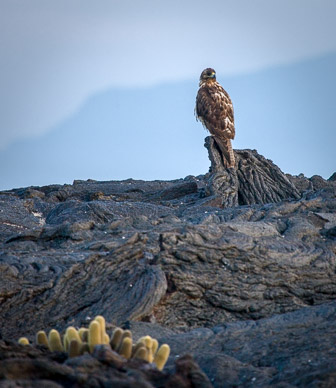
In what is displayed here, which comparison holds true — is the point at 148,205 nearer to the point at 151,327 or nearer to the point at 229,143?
the point at 229,143

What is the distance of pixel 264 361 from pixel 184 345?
3.17 ft

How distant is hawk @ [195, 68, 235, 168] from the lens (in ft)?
81.7

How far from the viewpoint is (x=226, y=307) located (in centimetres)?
1180

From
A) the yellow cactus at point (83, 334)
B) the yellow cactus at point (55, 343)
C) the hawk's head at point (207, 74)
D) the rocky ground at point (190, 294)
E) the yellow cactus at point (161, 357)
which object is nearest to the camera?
the rocky ground at point (190, 294)

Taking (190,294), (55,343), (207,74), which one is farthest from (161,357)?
(207,74)

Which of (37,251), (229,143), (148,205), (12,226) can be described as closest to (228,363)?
(37,251)

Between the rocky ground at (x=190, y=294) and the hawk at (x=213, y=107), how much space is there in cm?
780

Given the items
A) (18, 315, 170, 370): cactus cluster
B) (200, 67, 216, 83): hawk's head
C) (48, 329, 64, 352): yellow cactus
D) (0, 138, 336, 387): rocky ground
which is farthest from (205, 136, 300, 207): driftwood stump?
(18, 315, 170, 370): cactus cluster

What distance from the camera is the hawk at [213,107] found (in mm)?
24906

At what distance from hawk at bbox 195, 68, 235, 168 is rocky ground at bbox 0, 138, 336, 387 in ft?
25.6

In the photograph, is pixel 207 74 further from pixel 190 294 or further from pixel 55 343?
pixel 55 343

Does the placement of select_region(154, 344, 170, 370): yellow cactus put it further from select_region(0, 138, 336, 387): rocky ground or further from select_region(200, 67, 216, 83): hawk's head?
select_region(200, 67, 216, 83): hawk's head

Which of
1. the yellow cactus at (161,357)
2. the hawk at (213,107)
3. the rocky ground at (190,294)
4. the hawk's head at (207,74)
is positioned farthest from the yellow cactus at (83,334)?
the hawk's head at (207,74)

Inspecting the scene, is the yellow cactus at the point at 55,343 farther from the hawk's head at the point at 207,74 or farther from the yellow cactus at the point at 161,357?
the hawk's head at the point at 207,74
